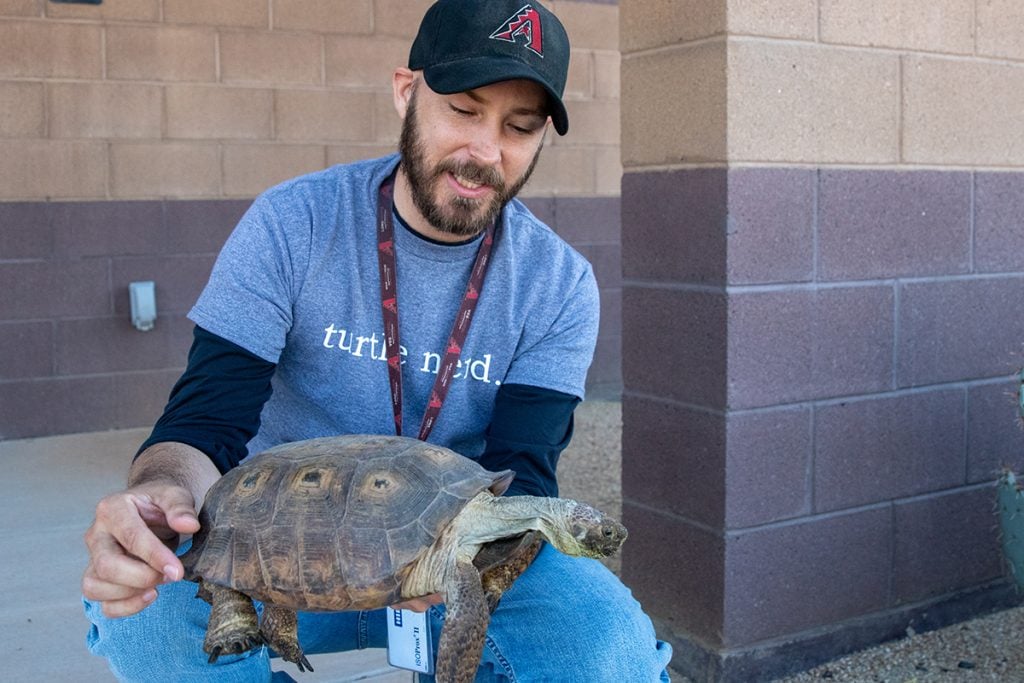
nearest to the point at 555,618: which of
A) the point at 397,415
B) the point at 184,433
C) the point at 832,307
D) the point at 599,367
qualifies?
the point at 397,415

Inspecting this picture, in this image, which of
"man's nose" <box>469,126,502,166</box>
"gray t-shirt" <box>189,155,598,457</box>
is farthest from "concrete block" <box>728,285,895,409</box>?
"man's nose" <box>469,126,502,166</box>

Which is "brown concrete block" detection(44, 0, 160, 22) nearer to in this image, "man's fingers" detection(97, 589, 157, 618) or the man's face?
the man's face

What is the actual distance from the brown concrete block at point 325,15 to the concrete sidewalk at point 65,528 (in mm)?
2534

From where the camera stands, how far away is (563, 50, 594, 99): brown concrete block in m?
7.96

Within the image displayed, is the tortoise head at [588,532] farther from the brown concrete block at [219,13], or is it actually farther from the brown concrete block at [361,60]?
the brown concrete block at [361,60]

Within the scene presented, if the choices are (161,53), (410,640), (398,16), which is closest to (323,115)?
(398,16)

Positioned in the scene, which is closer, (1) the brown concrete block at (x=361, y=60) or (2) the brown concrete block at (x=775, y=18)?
(2) the brown concrete block at (x=775, y=18)

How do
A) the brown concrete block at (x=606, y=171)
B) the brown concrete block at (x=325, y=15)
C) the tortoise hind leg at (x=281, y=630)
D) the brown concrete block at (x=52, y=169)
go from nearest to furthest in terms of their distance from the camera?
the tortoise hind leg at (x=281, y=630), the brown concrete block at (x=52, y=169), the brown concrete block at (x=325, y=15), the brown concrete block at (x=606, y=171)

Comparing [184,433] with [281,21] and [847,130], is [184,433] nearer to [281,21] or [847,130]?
[847,130]

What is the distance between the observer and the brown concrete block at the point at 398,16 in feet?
23.6

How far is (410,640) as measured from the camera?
8.05 ft

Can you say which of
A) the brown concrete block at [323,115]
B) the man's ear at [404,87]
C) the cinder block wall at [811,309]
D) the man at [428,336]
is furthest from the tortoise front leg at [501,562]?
the brown concrete block at [323,115]

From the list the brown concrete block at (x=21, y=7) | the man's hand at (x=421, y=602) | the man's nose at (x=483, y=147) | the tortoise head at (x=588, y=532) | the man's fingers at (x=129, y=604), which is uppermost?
the brown concrete block at (x=21, y=7)

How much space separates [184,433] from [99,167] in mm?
4621
